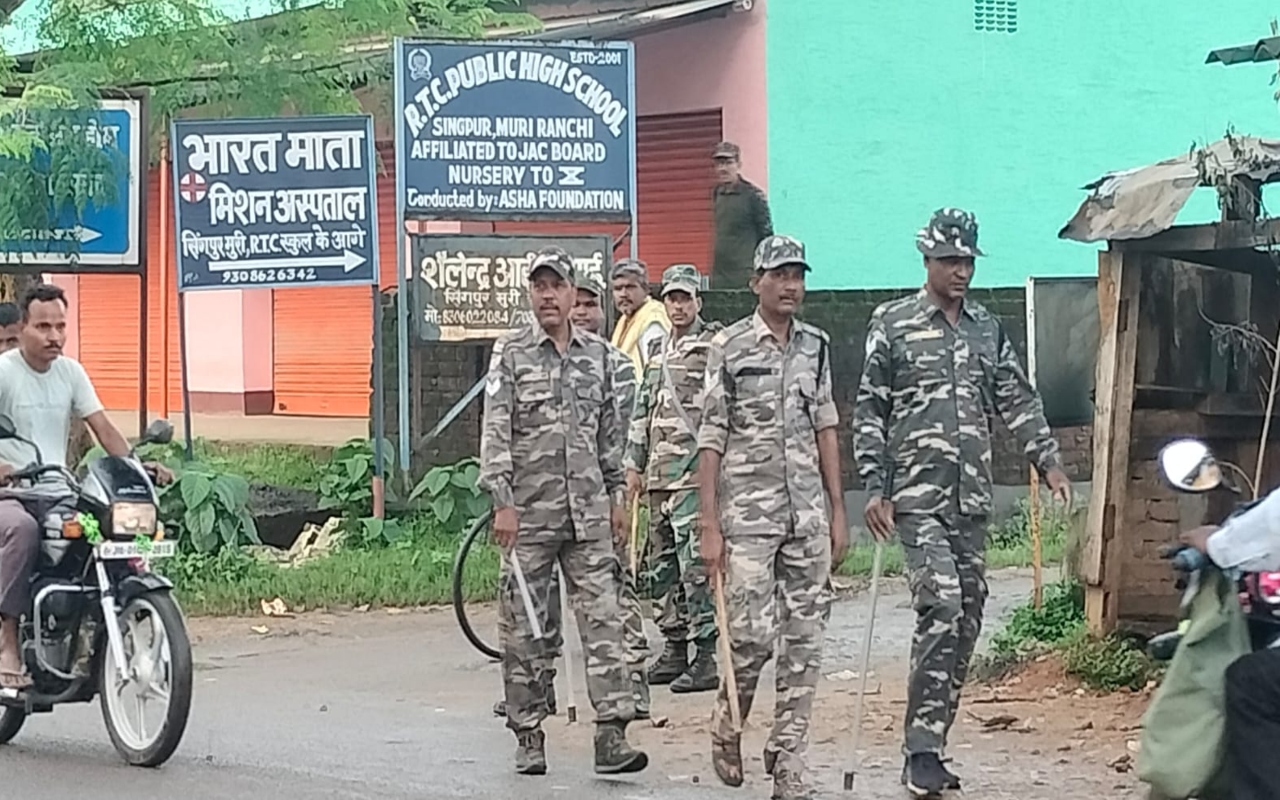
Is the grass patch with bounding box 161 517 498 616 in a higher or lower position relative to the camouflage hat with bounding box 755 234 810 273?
→ lower

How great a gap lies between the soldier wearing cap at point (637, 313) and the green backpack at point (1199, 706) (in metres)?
5.84

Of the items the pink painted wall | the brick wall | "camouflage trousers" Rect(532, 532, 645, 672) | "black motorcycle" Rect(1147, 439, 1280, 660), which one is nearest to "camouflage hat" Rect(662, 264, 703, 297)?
"camouflage trousers" Rect(532, 532, 645, 672)

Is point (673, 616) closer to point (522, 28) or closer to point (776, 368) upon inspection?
point (776, 368)

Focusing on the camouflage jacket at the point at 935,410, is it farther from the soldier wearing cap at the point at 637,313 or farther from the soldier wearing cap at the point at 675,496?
the soldier wearing cap at the point at 637,313

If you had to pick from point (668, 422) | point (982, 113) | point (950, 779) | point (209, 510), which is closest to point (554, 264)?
point (668, 422)

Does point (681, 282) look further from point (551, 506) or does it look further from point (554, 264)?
point (551, 506)

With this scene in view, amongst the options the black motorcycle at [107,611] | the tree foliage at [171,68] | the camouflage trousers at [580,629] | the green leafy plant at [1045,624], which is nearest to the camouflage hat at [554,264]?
the camouflage trousers at [580,629]

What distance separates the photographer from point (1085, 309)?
11.4 meters

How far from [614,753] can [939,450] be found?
67.0 inches

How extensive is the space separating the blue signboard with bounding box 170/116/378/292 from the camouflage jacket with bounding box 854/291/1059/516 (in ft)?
24.3

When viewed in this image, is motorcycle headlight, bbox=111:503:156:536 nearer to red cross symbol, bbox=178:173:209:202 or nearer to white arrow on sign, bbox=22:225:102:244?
white arrow on sign, bbox=22:225:102:244

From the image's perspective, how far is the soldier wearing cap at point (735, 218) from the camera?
1338 cm

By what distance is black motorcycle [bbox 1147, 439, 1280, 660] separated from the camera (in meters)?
5.02

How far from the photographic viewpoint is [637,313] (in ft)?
36.0
